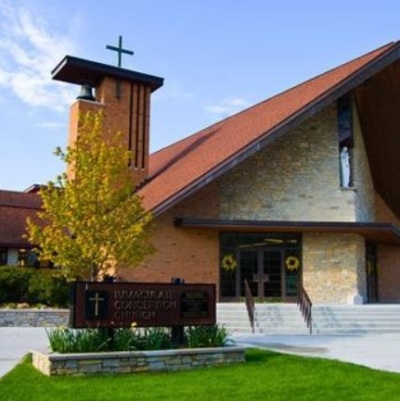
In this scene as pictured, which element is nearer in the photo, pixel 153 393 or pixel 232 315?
pixel 153 393

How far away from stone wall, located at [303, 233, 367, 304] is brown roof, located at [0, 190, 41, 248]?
10.7m

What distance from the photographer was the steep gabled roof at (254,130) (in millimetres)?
18891

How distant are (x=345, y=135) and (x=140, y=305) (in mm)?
14531

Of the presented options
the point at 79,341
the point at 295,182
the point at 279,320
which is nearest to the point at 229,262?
the point at 295,182

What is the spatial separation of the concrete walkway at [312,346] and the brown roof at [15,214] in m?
6.82

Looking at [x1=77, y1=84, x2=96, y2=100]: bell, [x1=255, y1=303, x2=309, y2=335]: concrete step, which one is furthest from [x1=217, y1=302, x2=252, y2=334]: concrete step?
[x1=77, y1=84, x2=96, y2=100]: bell

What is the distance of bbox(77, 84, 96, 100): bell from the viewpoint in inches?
1035

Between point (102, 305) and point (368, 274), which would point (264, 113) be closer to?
point (368, 274)

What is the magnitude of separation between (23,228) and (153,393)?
59.3 ft

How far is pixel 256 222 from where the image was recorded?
20531mm

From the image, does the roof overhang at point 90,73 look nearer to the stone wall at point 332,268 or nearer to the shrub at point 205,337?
the stone wall at point 332,268

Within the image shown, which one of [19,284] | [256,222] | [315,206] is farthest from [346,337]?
Answer: [19,284]

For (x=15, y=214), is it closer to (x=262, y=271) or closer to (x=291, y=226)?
(x=262, y=271)

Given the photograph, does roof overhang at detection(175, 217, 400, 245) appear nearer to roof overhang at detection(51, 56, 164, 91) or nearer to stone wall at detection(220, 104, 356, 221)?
stone wall at detection(220, 104, 356, 221)
